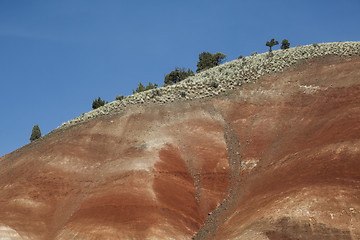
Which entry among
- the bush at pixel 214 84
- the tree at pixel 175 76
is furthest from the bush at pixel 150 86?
the bush at pixel 214 84

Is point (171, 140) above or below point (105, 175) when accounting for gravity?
above

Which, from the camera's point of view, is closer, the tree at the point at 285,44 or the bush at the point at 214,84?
the bush at the point at 214,84

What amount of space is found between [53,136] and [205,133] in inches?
714

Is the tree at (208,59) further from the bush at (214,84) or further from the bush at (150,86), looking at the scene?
the bush at (214,84)

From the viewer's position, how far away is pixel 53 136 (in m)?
43.7

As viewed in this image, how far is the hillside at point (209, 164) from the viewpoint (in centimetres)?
Answer: 2427

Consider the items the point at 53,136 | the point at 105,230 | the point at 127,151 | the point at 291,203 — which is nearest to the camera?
the point at 291,203

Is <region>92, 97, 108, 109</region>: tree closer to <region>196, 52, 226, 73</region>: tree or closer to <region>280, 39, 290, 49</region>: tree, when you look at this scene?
<region>196, 52, 226, 73</region>: tree

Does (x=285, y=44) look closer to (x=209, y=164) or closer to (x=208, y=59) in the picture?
(x=208, y=59)

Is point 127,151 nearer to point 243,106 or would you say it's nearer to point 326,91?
point 243,106

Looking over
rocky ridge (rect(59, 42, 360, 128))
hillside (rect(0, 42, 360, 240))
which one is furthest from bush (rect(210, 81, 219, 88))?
hillside (rect(0, 42, 360, 240))

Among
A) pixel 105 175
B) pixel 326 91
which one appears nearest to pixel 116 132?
pixel 105 175

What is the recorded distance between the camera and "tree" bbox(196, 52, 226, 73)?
259 feet

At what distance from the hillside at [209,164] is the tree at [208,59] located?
30.4m
